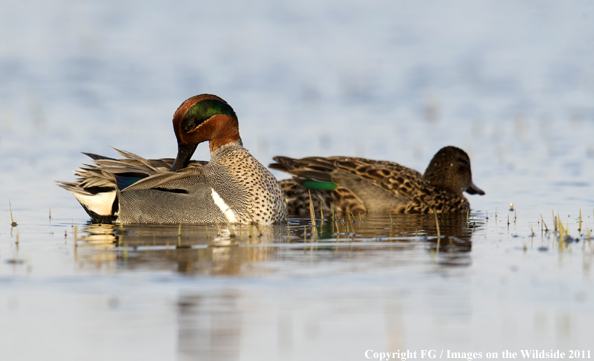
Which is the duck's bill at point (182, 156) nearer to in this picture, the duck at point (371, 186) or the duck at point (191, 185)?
the duck at point (191, 185)

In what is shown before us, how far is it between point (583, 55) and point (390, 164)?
10.5 meters

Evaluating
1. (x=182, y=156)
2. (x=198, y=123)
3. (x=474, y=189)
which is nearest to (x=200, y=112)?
(x=198, y=123)

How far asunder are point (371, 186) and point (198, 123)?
82.8 inches

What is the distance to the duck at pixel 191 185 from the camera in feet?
26.1

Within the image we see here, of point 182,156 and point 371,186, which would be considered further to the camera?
point 371,186

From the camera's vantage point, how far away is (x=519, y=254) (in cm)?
623

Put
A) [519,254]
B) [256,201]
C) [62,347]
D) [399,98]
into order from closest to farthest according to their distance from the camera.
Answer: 1. [62,347]
2. [519,254]
3. [256,201]
4. [399,98]

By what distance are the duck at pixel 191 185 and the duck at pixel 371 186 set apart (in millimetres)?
933

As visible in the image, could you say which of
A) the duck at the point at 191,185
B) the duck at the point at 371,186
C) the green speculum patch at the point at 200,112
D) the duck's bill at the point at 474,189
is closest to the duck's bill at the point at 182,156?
the duck at the point at 191,185

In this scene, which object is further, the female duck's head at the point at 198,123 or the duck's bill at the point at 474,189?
the duck's bill at the point at 474,189

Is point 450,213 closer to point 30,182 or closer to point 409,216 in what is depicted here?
point 409,216

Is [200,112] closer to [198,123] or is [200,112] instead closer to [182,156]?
[198,123]

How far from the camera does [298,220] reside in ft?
29.0

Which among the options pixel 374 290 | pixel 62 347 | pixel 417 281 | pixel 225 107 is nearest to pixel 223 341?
pixel 62 347
